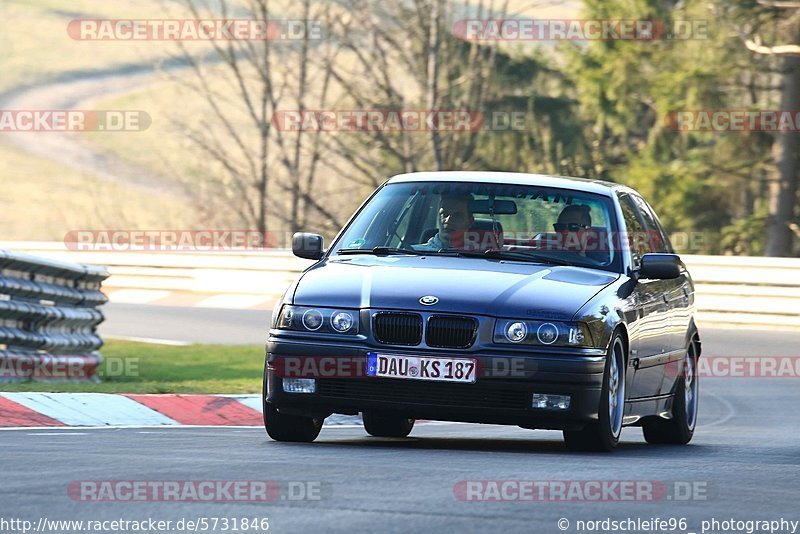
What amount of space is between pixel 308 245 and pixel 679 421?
2.78 metres

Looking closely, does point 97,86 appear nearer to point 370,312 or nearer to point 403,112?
point 403,112

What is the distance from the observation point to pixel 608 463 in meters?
8.75

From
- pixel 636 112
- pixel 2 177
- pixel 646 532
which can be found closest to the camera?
pixel 646 532

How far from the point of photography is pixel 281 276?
2473 cm

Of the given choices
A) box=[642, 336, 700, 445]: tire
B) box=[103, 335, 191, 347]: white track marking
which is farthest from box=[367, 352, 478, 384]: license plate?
box=[103, 335, 191, 347]: white track marking

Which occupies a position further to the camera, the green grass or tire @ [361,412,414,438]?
the green grass

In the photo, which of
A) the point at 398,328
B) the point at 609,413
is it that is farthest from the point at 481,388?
the point at 609,413

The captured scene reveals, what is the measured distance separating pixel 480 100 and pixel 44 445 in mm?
20397

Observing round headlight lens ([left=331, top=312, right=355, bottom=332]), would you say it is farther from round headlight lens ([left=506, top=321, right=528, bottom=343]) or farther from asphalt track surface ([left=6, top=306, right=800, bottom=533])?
round headlight lens ([left=506, top=321, right=528, bottom=343])

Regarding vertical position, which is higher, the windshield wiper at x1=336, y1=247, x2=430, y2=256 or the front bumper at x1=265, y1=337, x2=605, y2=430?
the windshield wiper at x1=336, y1=247, x2=430, y2=256

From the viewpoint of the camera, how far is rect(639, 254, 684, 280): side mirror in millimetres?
10266

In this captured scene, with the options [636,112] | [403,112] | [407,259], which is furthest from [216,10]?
[407,259]

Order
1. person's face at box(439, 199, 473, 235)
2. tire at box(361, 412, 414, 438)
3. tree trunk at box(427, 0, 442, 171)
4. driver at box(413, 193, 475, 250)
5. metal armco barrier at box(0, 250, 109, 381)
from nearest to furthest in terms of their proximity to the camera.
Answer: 1. driver at box(413, 193, 475, 250)
2. person's face at box(439, 199, 473, 235)
3. tire at box(361, 412, 414, 438)
4. metal armco barrier at box(0, 250, 109, 381)
5. tree trunk at box(427, 0, 442, 171)

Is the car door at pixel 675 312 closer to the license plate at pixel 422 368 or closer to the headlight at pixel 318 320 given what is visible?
the license plate at pixel 422 368
